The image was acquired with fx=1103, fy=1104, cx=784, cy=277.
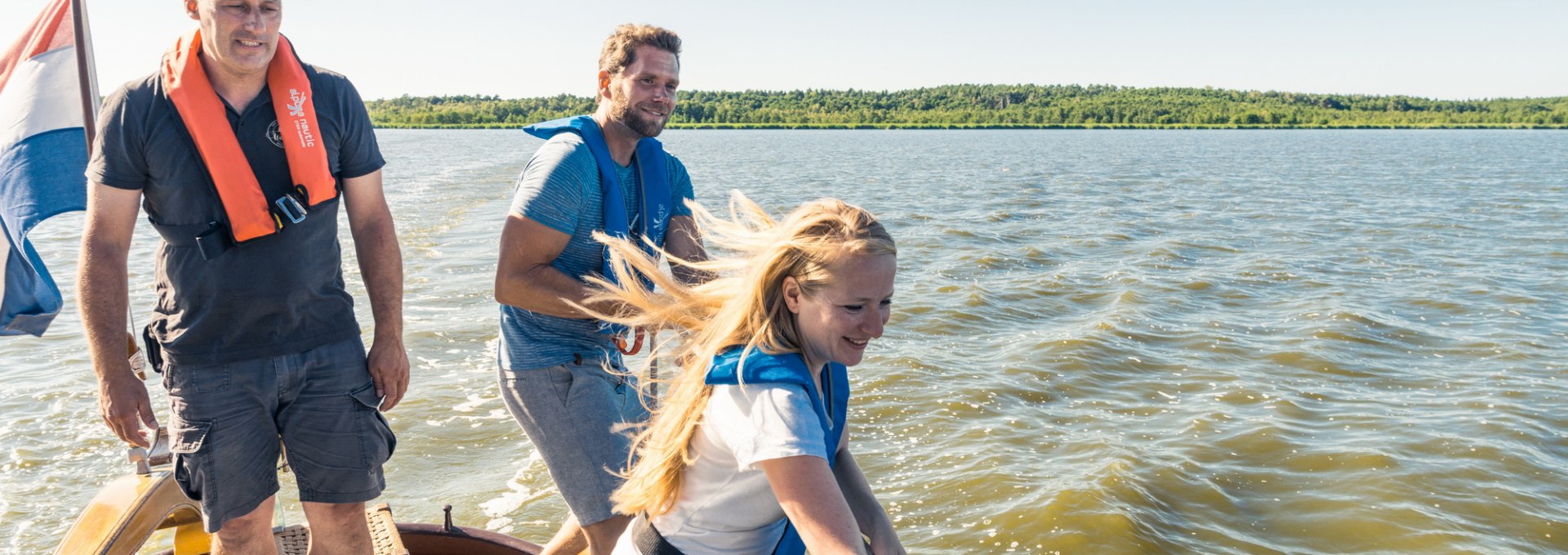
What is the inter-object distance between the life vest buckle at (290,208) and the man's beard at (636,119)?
0.92 meters

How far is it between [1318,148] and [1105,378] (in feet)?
197

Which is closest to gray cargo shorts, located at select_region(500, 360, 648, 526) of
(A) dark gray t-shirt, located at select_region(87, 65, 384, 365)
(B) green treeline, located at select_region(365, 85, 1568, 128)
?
(A) dark gray t-shirt, located at select_region(87, 65, 384, 365)

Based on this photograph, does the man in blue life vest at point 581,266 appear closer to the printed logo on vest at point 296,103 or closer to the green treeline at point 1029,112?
the printed logo on vest at point 296,103

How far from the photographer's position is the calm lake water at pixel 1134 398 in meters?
6.13

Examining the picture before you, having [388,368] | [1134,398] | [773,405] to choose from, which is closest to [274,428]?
[388,368]

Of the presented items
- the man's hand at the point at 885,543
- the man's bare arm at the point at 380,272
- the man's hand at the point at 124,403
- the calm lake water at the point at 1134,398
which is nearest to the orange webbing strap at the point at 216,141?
the man's bare arm at the point at 380,272

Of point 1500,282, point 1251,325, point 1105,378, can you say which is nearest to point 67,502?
point 1105,378

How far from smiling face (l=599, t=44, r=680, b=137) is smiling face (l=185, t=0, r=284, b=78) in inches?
36.9

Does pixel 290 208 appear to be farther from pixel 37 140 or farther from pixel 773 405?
pixel 773 405

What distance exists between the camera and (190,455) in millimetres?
3084

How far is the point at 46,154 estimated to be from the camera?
12.2 ft

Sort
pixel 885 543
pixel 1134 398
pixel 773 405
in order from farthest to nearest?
pixel 1134 398
pixel 885 543
pixel 773 405

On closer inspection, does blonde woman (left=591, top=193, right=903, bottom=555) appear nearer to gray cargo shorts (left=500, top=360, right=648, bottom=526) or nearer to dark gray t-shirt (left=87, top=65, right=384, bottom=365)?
gray cargo shorts (left=500, top=360, right=648, bottom=526)

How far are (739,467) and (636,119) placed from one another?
138 centimetres
